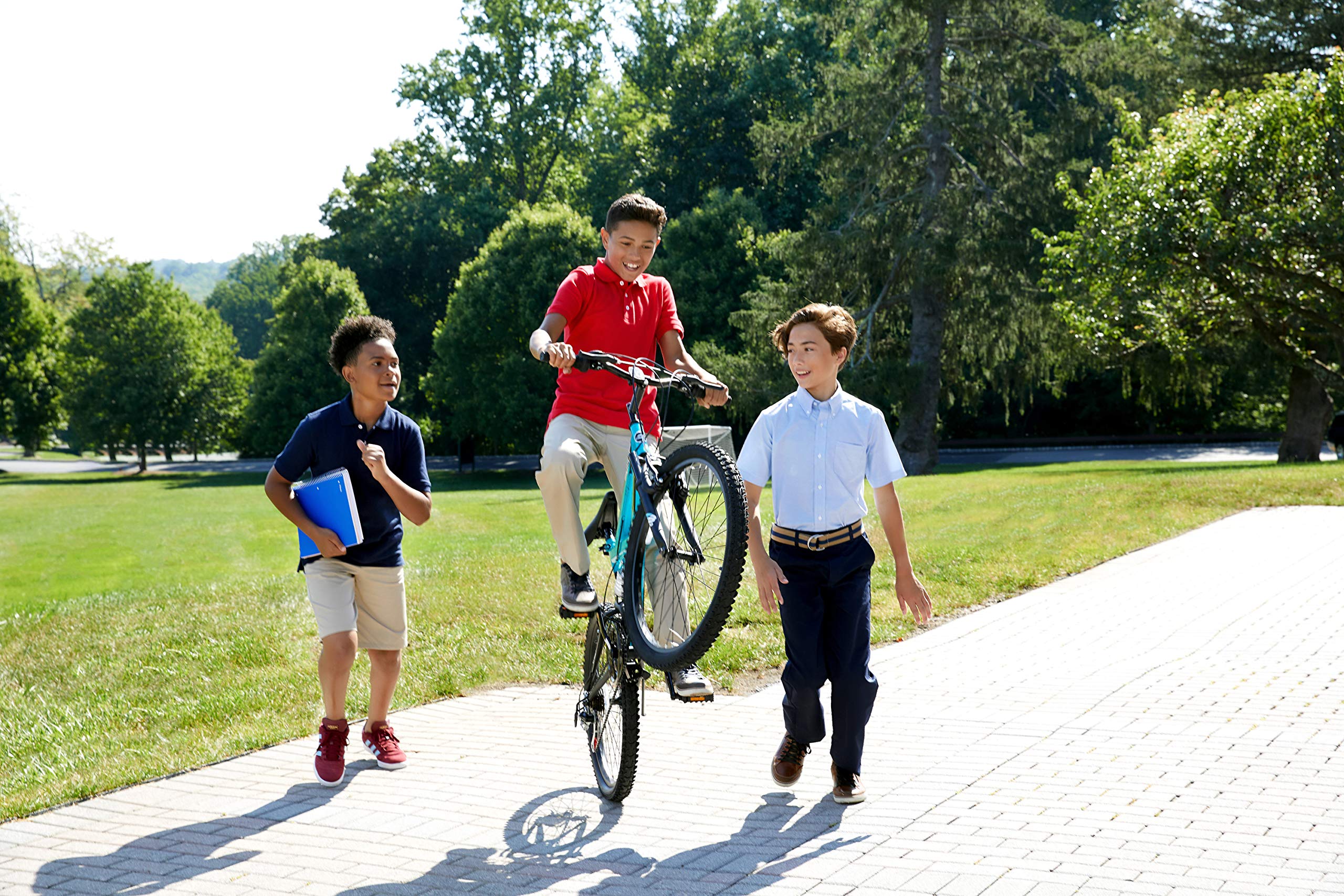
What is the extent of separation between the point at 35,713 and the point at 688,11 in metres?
59.9

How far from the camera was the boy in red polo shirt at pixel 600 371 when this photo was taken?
5.26 meters

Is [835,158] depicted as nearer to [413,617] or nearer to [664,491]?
[413,617]

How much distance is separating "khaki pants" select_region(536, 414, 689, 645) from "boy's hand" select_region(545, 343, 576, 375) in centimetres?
48

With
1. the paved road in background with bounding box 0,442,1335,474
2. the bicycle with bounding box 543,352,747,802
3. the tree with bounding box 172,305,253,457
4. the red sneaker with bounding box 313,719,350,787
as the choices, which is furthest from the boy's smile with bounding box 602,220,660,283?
the tree with bounding box 172,305,253,457

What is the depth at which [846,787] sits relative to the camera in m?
5.05

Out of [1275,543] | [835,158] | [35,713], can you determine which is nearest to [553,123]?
[835,158]

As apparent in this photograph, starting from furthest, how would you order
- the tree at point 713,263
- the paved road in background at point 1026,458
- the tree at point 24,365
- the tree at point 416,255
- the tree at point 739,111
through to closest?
the tree at point 416,255 → the tree at point 24,365 → the tree at point 739,111 → the tree at point 713,263 → the paved road in background at point 1026,458

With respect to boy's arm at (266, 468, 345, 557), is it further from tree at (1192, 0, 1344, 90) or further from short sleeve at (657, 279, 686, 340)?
tree at (1192, 0, 1344, 90)

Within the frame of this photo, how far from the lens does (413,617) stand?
1043 cm

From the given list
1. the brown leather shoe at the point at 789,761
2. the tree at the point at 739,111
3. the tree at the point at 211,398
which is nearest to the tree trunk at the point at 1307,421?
the tree at the point at 739,111

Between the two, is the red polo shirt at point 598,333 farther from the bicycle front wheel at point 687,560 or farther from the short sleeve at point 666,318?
the bicycle front wheel at point 687,560

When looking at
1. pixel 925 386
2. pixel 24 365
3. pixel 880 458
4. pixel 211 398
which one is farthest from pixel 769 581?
pixel 24 365

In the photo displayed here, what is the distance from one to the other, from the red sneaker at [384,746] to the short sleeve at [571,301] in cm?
223

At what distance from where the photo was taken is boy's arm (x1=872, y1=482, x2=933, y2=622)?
4855 millimetres
